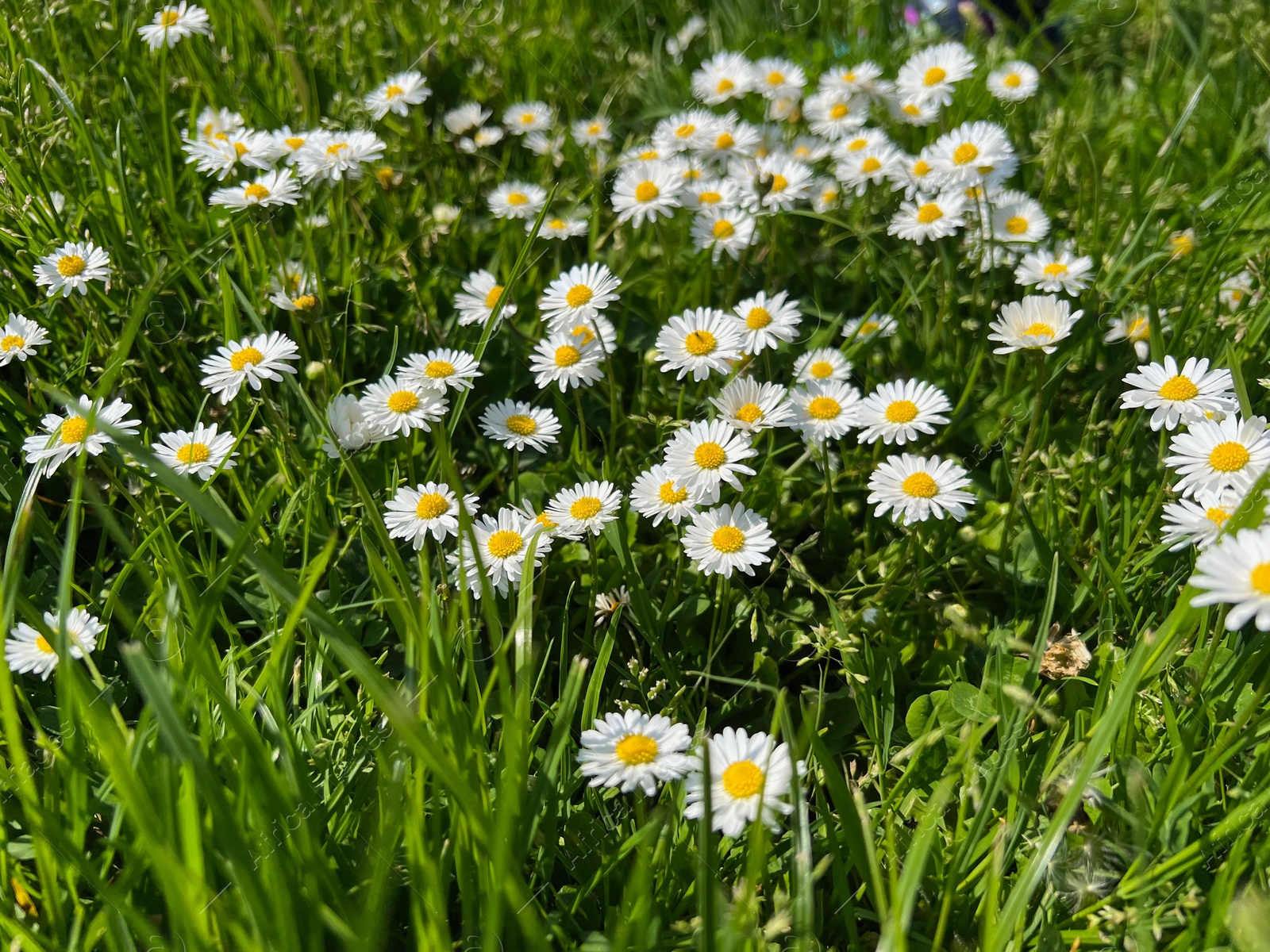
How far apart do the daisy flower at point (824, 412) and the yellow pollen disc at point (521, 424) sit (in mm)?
560

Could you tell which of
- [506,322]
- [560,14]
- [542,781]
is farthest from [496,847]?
[560,14]

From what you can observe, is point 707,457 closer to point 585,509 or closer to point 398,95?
point 585,509

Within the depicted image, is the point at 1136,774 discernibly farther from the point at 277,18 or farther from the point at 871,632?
the point at 277,18

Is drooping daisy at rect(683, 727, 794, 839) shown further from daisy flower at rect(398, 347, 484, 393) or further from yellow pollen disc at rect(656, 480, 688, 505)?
daisy flower at rect(398, 347, 484, 393)

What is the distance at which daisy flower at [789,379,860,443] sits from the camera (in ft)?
6.80

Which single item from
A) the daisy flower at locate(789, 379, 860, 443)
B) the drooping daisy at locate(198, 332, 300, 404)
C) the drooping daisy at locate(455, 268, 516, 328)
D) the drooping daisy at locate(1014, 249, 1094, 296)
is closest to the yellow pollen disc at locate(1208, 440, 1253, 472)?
the daisy flower at locate(789, 379, 860, 443)

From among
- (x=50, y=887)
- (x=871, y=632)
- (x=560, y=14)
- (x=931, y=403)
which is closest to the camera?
(x=50, y=887)

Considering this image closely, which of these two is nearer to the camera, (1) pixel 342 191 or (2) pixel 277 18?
(1) pixel 342 191

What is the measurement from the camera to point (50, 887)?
1354 millimetres

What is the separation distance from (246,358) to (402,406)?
344mm

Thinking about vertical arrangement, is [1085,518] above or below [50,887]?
above

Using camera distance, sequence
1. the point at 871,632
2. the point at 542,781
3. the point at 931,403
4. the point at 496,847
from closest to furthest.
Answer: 1. the point at 496,847
2. the point at 542,781
3. the point at 871,632
4. the point at 931,403

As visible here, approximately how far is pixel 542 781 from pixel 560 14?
3.26m

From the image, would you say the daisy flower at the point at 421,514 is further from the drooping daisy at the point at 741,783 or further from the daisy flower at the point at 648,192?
the daisy flower at the point at 648,192
